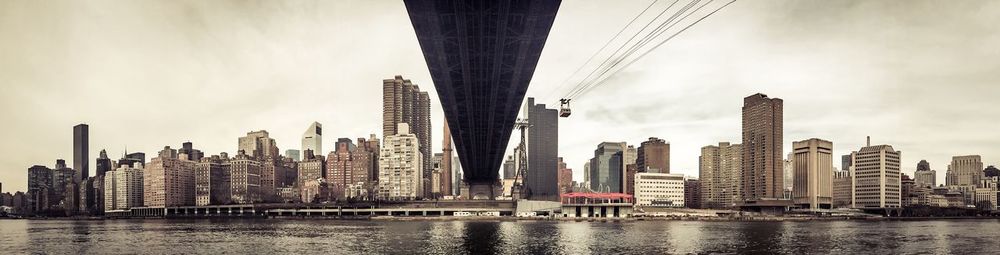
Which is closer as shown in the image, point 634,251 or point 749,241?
point 634,251

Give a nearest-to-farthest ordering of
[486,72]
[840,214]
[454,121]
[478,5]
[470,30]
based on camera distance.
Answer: [478,5] → [470,30] → [486,72] → [454,121] → [840,214]

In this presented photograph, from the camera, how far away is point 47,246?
6719 cm

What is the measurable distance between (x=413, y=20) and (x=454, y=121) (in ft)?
120

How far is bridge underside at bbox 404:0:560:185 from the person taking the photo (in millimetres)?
34656

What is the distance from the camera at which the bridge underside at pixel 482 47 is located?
3466 cm

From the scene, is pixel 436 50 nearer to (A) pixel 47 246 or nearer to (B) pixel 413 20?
(B) pixel 413 20

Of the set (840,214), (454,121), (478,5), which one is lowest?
(840,214)

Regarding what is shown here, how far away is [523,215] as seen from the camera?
5674 inches

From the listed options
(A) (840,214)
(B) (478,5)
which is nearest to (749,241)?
(B) (478,5)

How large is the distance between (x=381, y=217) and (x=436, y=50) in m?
123

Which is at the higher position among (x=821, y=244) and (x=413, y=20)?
(x=413, y=20)

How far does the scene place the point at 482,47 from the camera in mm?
40438

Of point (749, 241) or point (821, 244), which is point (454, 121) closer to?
point (749, 241)

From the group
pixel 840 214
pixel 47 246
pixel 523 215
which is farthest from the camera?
pixel 840 214
